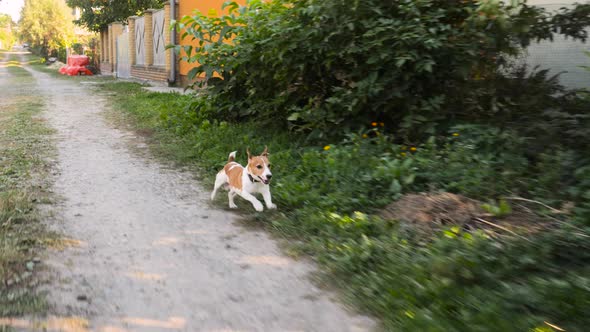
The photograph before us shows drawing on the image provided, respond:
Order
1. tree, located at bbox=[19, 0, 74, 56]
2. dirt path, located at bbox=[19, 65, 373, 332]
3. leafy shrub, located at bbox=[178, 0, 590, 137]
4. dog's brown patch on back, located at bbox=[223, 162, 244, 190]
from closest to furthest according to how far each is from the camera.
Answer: dirt path, located at bbox=[19, 65, 373, 332] < dog's brown patch on back, located at bbox=[223, 162, 244, 190] < leafy shrub, located at bbox=[178, 0, 590, 137] < tree, located at bbox=[19, 0, 74, 56]

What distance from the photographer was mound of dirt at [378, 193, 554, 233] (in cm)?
404

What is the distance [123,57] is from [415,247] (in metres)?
26.9

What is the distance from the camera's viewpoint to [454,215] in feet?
14.0

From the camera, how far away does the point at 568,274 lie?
3.19 meters

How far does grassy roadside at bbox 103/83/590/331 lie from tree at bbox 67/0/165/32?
2402 cm

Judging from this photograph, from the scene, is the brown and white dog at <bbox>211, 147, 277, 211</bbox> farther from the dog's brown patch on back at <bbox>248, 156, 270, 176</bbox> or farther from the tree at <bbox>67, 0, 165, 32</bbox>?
the tree at <bbox>67, 0, 165, 32</bbox>

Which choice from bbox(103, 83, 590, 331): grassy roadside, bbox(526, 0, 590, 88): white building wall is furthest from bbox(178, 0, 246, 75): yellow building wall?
bbox(526, 0, 590, 88): white building wall

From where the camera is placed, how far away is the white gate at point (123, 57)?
88.9ft

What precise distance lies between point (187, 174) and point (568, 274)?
4.75 m

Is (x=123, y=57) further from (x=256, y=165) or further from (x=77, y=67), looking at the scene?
(x=256, y=165)

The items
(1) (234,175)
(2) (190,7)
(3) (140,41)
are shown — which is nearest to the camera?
(1) (234,175)

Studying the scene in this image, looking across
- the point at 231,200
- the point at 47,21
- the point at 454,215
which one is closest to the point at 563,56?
the point at 454,215

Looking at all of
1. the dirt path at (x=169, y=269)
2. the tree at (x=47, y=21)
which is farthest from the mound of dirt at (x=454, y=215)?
the tree at (x=47, y=21)

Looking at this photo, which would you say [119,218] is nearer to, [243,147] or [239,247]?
[239,247]
